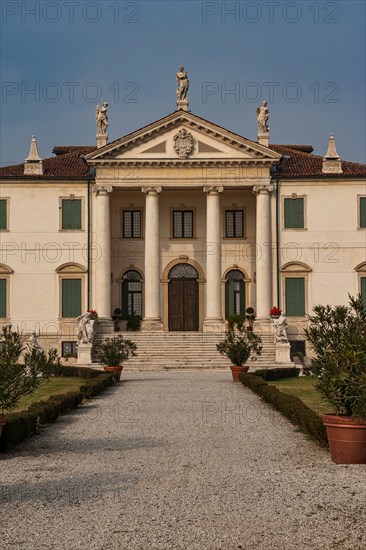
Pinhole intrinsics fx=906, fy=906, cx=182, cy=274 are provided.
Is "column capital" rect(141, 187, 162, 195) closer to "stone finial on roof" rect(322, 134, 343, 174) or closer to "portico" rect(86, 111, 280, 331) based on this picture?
"portico" rect(86, 111, 280, 331)

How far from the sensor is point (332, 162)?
4706 cm

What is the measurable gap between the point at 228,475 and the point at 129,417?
750 cm

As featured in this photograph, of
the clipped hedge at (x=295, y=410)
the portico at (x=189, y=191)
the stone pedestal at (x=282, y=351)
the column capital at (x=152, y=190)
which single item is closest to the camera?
the clipped hedge at (x=295, y=410)

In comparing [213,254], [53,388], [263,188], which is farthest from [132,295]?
[53,388]

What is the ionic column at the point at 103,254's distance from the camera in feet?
148

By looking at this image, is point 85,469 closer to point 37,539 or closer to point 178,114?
point 37,539

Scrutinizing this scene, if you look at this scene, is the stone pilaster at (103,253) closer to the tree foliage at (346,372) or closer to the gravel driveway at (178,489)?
the gravel driveway at (178,489)

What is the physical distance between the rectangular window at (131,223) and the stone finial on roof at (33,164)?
196 inches

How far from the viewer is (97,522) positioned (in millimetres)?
9203

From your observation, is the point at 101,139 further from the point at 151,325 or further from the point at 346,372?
the point at 346,372

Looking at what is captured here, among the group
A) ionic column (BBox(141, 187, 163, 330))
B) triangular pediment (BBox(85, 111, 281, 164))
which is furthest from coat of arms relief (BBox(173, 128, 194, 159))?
ionic column (BBox(141, 187, 163, 330))

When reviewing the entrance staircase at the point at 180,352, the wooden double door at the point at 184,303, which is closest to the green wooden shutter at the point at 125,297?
the wooden double door at the point at 184,303

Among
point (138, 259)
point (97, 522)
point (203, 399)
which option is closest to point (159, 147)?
point (138, 259)

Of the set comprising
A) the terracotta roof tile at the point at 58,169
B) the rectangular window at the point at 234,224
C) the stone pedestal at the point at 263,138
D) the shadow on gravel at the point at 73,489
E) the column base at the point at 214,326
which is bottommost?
the shadow on gravel at the point at 73,489
